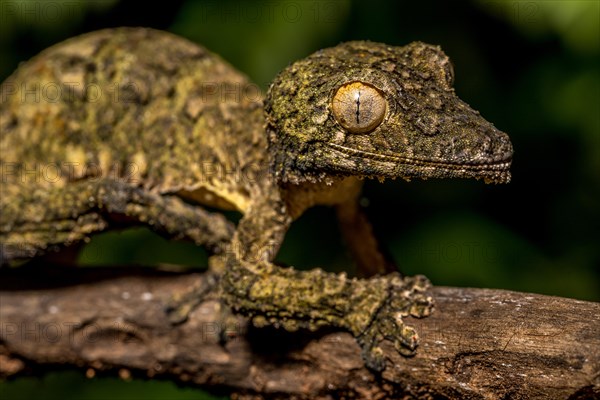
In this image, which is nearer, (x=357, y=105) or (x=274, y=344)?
(x=357, y=105)

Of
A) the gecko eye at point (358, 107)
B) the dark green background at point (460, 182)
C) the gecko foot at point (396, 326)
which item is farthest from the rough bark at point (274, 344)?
the dark green background at point (460, 182)

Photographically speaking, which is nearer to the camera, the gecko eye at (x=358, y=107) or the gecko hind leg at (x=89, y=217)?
the gecko eye at (x=358, y=107)

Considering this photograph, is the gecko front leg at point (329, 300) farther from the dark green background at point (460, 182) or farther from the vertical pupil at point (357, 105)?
the dark green background at point (460, 182)

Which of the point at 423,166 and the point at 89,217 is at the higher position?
the point at 423,166

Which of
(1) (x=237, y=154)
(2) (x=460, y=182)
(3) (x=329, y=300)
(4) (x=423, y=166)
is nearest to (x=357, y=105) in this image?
(4) (x=423, y=166)

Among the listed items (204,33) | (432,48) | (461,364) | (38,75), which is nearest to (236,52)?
(204,33)

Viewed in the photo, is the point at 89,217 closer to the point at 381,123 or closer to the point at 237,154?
the point at 237,154

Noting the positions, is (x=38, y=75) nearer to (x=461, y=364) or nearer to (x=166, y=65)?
(x=166, y=65)

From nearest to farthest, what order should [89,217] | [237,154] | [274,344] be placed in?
[274,344] < [89,217] < [237,154]
